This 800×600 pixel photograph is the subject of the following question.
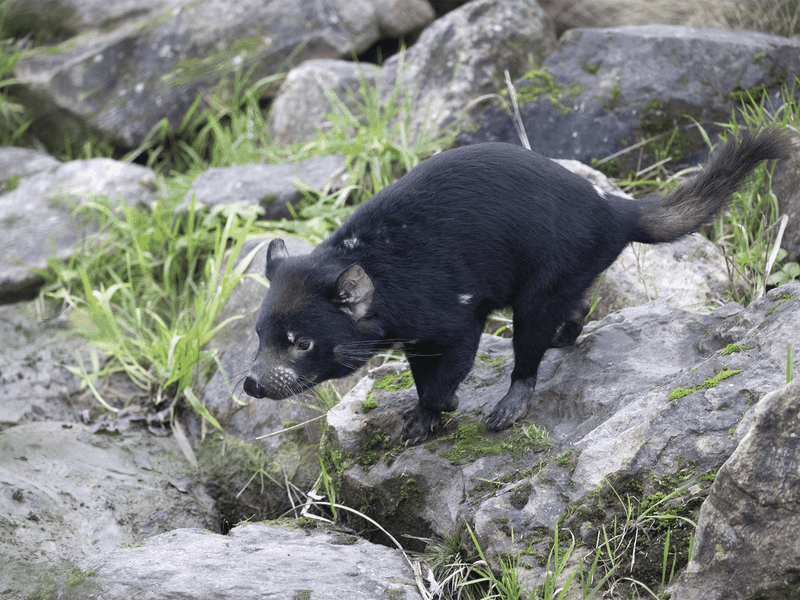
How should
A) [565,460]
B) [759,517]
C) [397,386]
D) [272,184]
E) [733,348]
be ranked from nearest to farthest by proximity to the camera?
[759,517], [565,460], [733,348], [397,386], [272,184]

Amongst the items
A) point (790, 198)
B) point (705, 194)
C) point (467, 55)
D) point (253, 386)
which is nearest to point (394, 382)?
point (253, 386)

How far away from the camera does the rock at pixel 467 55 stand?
5527 millimetres

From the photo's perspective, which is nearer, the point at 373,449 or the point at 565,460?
the point at 565,460

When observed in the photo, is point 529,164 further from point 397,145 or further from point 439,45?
point 439,45

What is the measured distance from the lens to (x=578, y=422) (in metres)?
2.81

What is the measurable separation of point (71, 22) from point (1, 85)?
1279 millimetres

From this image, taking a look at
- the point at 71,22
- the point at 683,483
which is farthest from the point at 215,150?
the point at 683,483

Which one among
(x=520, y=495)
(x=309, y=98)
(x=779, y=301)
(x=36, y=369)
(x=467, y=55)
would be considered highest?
(x=467, y=55)

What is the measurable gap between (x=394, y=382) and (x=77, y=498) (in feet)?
5.39

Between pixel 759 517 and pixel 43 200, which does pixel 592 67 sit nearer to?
pixel 759 517

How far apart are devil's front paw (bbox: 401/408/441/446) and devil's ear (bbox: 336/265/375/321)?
1.88ft

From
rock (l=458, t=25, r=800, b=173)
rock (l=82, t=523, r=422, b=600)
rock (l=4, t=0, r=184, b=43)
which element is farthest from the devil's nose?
rock (l=4, t=0, r=184, b=43)

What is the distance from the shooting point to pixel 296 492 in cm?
Result: 354

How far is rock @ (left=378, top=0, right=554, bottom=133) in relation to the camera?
5.53 meters
